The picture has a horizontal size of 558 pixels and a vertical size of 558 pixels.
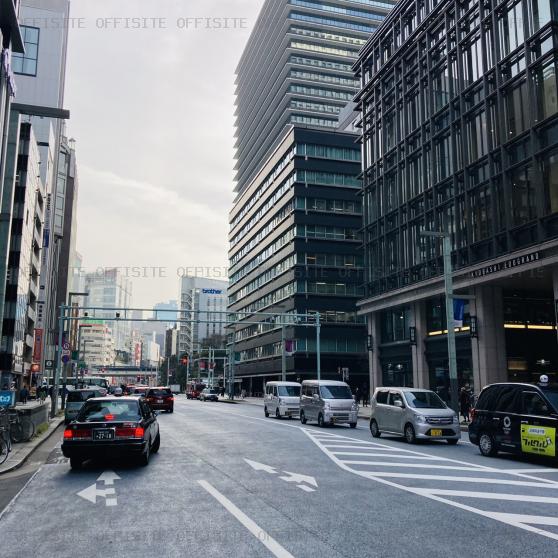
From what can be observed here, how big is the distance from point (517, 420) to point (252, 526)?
9.26m

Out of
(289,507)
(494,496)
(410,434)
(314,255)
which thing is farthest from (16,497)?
(314,255)

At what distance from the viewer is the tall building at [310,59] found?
107 m

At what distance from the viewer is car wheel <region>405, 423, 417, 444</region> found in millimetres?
19016

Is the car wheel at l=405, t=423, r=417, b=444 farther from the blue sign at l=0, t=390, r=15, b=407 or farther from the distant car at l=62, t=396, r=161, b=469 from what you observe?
the blue sign at l=0, t=390, r=15, b=407

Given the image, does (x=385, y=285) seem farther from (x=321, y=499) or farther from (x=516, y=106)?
(x=321, y=499)

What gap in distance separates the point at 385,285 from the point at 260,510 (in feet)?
124

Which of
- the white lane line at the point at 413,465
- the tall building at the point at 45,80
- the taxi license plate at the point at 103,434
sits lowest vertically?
the white lane line at the point at 413,465

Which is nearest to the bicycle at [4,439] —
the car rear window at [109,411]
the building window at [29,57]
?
the car rear window at [109,411]

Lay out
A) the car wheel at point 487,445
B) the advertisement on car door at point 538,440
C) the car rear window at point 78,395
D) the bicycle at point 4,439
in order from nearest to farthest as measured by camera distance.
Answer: the advertisement on car door at point 538,440 → the bicycle at point 4,439 → the car wheel at point 487,445 → the car rear window at point 78,395

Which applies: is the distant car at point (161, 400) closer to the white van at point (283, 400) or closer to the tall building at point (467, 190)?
the white van at point (283, 400)

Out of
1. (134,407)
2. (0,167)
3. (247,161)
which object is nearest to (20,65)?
(247,161)

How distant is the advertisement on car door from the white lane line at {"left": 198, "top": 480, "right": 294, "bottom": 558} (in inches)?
314

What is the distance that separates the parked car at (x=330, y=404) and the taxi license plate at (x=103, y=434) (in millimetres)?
13807

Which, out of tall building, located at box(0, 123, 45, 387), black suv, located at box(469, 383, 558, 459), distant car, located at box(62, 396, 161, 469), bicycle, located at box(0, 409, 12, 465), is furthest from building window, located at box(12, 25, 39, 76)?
black suv, located at box(469, 383, 558, 459)
